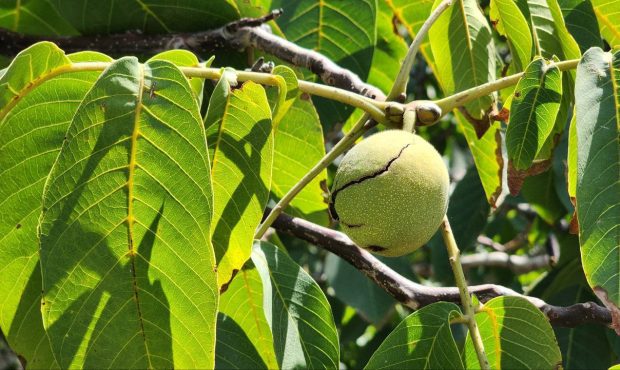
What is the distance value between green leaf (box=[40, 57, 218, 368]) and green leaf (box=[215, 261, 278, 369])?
1.29 ft

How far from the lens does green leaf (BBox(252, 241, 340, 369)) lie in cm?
127

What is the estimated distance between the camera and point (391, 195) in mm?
1004

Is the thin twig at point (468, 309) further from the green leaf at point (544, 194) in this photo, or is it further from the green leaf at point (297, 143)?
the green leaf at point (544, 194)

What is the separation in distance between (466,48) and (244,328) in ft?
2.07

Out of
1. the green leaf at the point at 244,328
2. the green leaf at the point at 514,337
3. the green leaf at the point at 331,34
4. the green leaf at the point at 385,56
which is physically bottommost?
the green leaf at the point at 244,328

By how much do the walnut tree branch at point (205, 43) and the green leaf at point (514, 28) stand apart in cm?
29

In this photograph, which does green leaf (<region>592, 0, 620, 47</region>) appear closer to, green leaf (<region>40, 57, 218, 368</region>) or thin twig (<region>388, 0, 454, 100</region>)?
thin twig (<region>388, 0, 454, 100</region>)

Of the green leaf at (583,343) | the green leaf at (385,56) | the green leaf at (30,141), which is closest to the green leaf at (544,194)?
the green leaf at (583,343)

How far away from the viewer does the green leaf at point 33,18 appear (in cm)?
167

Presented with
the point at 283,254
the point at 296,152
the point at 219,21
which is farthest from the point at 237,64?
the point at 283,254

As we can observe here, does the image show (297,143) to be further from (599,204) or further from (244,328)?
(599,204)

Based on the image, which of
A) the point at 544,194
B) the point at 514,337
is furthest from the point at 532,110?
the point at 544,194

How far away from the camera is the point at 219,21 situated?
1622mm

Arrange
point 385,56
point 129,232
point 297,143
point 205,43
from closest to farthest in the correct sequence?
point 129,232
point 297,143
point 205,43
point 385,56
